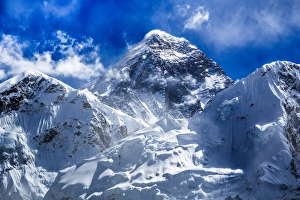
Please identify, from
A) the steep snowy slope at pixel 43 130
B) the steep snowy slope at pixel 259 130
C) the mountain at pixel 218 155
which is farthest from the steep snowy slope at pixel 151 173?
the steep snowy slope at pixel 43 130

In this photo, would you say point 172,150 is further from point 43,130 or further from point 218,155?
point 43,130

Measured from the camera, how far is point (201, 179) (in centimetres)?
12181

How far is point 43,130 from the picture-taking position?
17838 centimetres

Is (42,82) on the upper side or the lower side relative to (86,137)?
upper

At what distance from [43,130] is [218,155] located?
246 feet

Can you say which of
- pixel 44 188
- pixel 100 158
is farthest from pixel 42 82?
pixel 100 158

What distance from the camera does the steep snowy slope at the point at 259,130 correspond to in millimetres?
115562

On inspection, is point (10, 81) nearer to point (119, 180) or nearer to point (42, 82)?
point (42, 82)

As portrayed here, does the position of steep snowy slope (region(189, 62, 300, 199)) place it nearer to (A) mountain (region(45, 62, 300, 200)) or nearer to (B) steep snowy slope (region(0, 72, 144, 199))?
(A) mountain (region(45, 62, 300, 200))

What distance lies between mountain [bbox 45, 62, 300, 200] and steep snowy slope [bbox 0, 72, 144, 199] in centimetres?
2696

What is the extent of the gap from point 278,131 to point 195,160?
2362 cm

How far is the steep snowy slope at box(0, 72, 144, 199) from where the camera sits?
163m

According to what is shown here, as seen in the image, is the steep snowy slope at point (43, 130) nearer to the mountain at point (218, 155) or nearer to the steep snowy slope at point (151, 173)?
the steep snowy slope at point (151, 173)

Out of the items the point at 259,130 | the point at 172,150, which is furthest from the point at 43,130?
the point at 259,130
